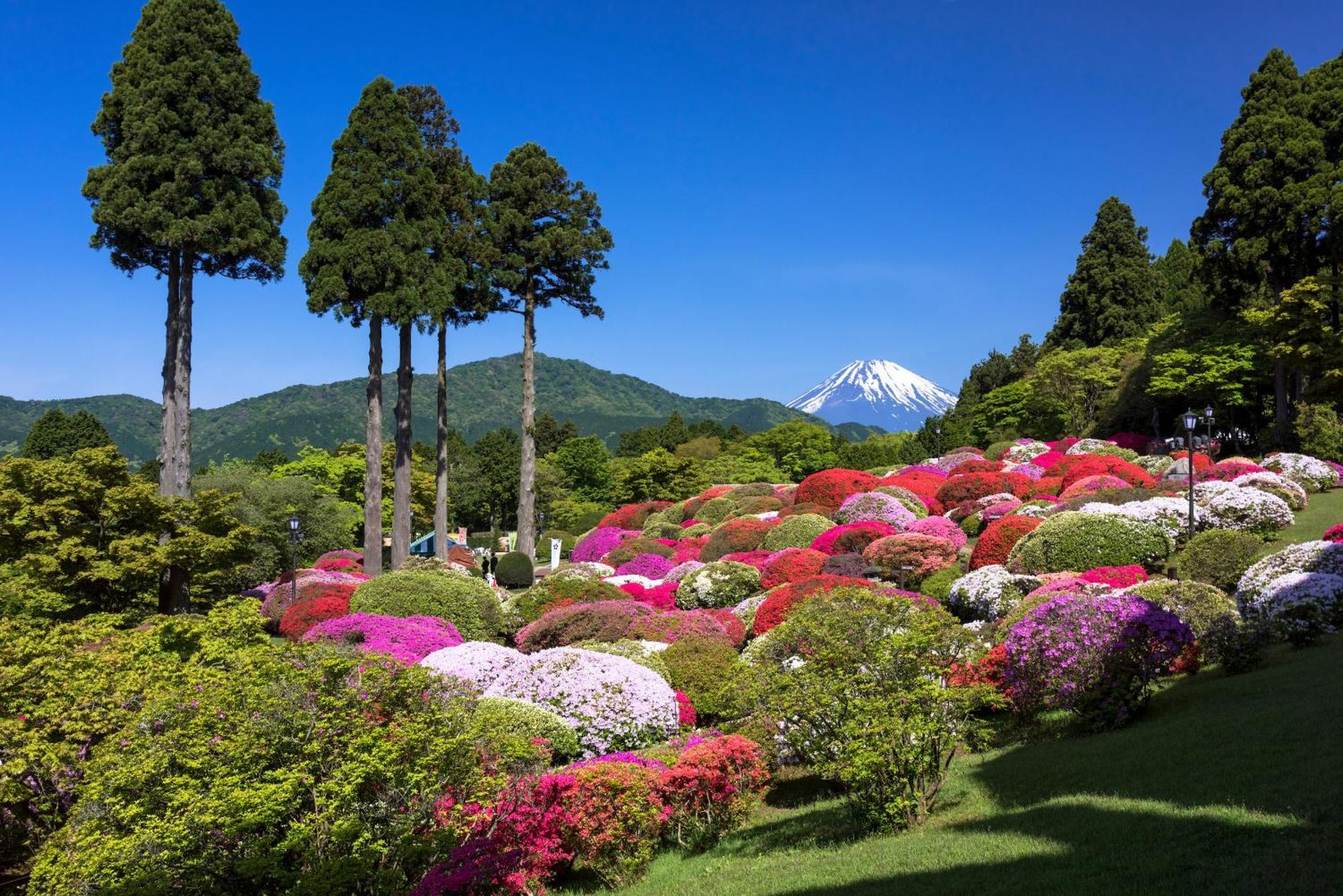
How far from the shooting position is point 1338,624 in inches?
500

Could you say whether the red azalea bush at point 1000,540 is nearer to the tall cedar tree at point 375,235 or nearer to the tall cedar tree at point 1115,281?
the tall cedar tree at point 375,235

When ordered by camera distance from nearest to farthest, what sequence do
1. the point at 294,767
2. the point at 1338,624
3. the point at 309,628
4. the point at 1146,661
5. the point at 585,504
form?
1. the point at 294,767
2. the point at 1146,661
3. the point at 1338,624
4. the point at 309,628
5. the point at 585,504

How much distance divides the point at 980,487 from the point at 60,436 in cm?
6150

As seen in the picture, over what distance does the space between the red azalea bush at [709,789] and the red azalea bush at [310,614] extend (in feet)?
40.8

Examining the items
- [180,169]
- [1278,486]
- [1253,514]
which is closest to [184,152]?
[180,169]

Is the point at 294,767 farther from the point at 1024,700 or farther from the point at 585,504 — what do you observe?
the point at 585,504

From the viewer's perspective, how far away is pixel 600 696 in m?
12.4

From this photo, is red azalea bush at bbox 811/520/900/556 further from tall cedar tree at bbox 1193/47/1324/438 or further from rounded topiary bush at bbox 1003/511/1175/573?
tall cedar tree at bbox 1193/47/1324/438

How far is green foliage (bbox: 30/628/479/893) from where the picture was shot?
6.47 metres

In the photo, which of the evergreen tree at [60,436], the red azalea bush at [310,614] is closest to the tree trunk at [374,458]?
the red azalea bush at [310,614]

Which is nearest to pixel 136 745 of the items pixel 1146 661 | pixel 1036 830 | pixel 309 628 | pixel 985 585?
pixel 1036 830

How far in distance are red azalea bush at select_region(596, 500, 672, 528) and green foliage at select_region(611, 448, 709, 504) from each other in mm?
15490

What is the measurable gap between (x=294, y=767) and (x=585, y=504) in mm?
58616

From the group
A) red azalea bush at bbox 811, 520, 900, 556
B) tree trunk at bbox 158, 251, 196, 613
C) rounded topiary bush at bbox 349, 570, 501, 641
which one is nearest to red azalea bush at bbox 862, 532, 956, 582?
red azalea bush at bbox 811, 520, 900, 556
